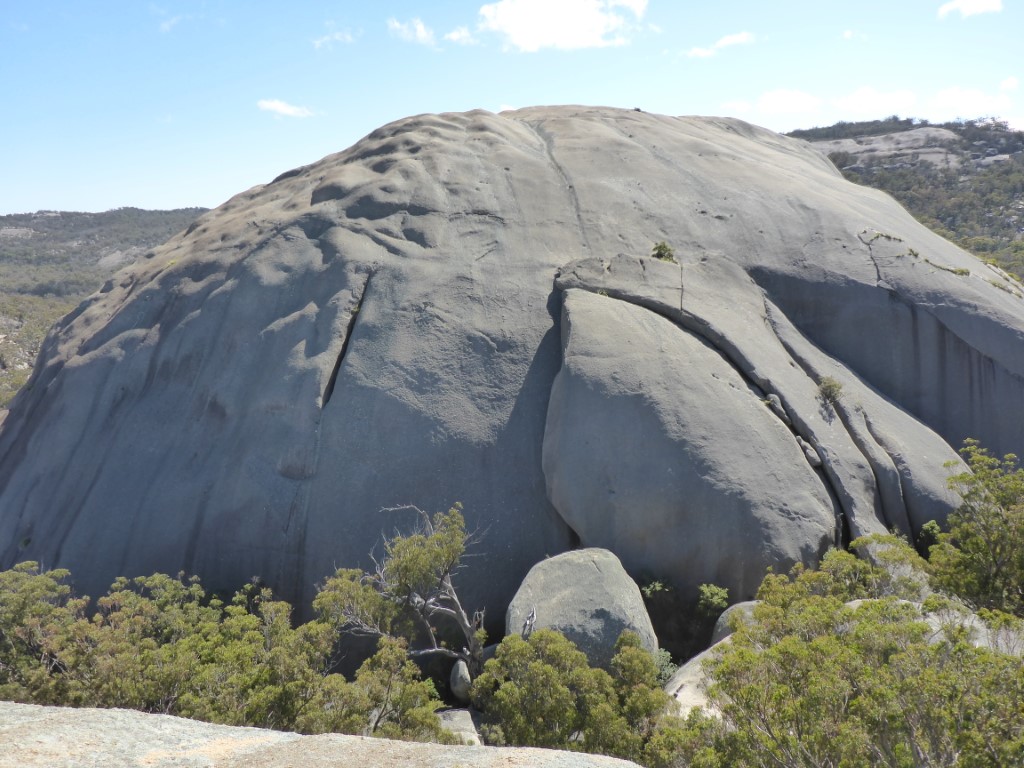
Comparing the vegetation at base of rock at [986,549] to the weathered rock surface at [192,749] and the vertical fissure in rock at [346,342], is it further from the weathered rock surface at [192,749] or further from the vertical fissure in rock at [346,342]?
the vertical fissure in rock at [346,342]

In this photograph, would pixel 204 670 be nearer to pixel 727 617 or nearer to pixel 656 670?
pixel 656 670

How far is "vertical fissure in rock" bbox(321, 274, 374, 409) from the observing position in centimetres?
1781

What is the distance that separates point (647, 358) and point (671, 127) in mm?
14568

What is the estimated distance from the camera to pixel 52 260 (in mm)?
97812

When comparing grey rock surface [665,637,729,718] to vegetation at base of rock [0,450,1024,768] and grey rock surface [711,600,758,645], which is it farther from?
grey rock surface [711,600,758,645]

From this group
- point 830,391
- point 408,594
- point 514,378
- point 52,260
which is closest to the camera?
point 408,594

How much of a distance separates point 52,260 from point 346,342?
98.3 metres

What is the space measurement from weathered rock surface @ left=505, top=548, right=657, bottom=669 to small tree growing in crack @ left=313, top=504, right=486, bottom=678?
A: 3.40ft

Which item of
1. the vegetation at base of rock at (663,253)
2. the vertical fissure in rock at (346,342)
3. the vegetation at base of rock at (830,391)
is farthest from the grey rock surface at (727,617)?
the vegetation at base of rock at (663,253)

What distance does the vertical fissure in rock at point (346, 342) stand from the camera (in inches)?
701

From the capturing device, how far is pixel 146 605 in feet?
43.1

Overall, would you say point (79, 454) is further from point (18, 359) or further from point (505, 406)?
point (18, 359)

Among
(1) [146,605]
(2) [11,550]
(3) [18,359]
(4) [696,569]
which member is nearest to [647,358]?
(4) [696,569]

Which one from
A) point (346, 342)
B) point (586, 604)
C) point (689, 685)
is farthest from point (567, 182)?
point (689, 685)
